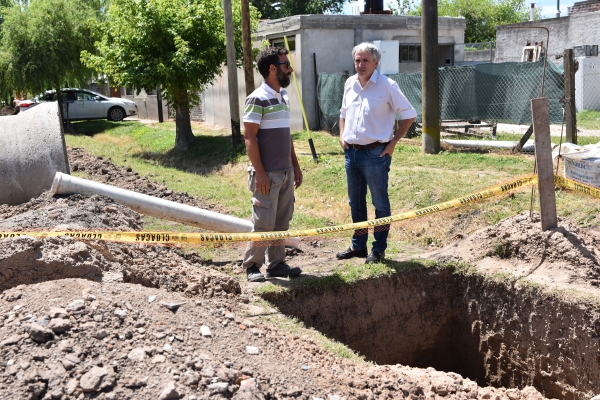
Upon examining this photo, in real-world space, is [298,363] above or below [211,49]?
below

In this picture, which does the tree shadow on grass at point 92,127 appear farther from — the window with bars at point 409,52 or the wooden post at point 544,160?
the wooden post at point 544,160

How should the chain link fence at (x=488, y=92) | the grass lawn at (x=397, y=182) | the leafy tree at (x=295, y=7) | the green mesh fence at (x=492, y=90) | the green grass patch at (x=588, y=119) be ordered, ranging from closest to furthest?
1. the grass lawn at (x=397, y=182)
2. the green mesh fence at (x=492, y=90)
3. the chain link fence at (x=488, y=92)
4. the green grass patch at (x=588, y=119)
5. the leafy tree at (x=295, y=7)

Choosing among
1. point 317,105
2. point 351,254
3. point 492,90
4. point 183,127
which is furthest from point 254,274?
point 317,105

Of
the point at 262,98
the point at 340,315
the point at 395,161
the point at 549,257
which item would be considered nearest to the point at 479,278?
the point at 549,257

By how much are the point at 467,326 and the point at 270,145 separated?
8.84 ft

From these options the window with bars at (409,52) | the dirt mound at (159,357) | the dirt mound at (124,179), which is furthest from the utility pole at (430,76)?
the dirt mound at (159,357)

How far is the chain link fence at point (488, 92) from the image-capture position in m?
12.9

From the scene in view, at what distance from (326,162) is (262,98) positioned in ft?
23.9

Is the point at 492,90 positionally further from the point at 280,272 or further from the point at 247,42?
the point at 280,272

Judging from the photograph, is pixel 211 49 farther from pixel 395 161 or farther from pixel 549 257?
pixel 549 257

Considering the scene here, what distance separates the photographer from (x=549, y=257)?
5.91 metres

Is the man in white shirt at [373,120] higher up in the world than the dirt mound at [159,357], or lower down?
higher up

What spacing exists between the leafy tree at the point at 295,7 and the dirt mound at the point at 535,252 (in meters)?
37.4

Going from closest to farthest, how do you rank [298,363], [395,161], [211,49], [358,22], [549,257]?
[298,363], [549,257], [395,161], [211,49], [358,22]
